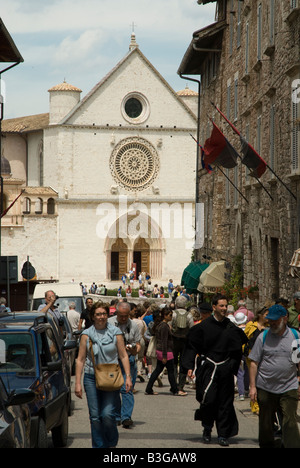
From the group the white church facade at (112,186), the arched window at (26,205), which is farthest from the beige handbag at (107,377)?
the arched window at (26,205)

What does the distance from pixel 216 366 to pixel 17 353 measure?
7.22 ft

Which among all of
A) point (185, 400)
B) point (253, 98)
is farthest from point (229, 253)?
point (185, 400)

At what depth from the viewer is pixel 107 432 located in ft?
28.9

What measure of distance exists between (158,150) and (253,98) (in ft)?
122

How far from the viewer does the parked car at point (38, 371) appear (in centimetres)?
870

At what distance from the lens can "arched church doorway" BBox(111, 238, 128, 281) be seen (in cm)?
5819

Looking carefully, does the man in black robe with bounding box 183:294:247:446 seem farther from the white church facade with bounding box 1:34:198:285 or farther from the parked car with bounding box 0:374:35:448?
the white church facade with bounding box 1:34:198:285

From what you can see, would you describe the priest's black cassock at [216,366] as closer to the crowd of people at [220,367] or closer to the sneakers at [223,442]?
the crowd of people at [220,367]

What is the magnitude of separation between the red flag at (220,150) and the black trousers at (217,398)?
30.7 ft

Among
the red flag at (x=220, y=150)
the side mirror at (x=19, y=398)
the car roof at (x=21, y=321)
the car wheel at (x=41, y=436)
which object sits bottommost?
the car wheel at (x=41, y=436)

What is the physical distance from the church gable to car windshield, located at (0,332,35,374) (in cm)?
4757

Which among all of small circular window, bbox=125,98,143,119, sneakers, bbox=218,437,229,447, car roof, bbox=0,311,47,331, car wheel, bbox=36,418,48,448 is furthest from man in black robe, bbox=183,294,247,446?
small circular window, bbox=125,98,143,119

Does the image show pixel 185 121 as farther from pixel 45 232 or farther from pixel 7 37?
pixel 7 37

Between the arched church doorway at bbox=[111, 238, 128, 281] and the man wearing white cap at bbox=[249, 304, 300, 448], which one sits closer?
the man wearing white cap at bbox=[249, 304, 300, 448]
